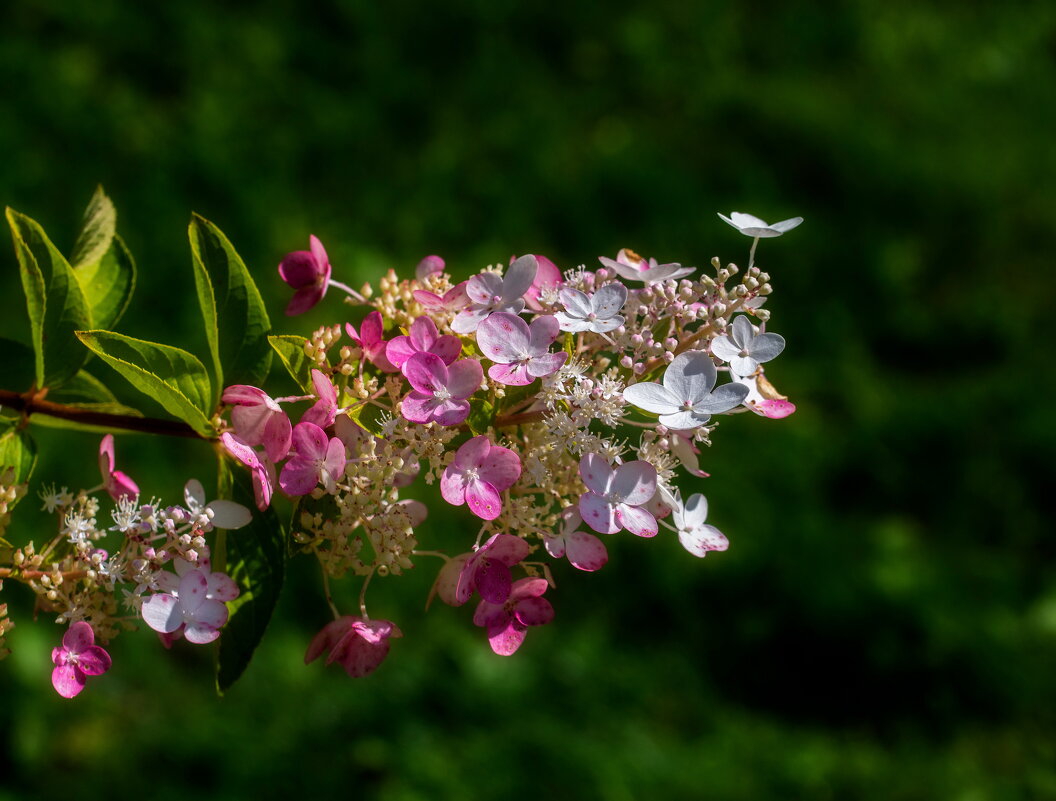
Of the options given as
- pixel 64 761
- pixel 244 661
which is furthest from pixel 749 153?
pixel 244 661

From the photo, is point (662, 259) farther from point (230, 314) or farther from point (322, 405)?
point (322, 405)

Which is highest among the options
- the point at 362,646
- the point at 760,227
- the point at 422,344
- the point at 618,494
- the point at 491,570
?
the point at 760,227

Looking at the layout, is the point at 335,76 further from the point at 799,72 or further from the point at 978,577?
the point at 978,577

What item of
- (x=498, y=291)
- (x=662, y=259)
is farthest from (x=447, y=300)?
(x=662, y=259)

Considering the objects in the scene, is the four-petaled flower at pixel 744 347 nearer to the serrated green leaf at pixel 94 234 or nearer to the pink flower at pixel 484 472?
the pink flower at pixel 484 472

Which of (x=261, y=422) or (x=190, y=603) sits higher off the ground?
(x=261, y=422)

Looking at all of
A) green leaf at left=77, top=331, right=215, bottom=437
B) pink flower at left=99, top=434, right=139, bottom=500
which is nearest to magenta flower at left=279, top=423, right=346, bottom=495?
green leaf at left=77, top=331, right=215, bottom=437

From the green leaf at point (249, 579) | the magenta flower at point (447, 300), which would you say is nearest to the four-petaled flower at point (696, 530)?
the magenta flower at point (447, 300)
